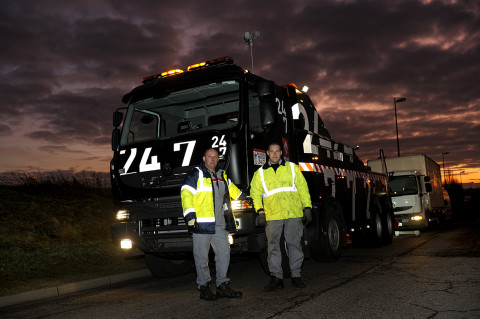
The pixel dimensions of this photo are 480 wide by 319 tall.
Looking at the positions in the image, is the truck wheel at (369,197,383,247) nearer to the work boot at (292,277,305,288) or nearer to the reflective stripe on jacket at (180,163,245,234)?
the work boot at (292,277,305,288)

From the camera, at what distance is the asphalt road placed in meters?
5.00

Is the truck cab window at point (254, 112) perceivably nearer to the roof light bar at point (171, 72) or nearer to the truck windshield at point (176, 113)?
the truck windshield at point (176, 113)

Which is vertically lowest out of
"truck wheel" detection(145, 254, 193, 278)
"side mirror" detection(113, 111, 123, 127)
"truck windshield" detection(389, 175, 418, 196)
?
"truck wheel" detection(145, 254, 193, 278)

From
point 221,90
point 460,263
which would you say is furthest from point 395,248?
point 221,90

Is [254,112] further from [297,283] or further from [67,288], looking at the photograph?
[67,288]

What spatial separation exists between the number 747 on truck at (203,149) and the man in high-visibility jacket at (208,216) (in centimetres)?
31

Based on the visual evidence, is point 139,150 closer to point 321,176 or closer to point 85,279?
point 85,279

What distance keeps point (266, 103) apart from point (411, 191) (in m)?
11.6

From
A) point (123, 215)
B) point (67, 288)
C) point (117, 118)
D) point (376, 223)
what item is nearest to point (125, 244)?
point (123, 215)

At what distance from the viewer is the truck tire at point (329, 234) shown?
8.05 meters

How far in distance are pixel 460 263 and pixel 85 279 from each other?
20.5 ft

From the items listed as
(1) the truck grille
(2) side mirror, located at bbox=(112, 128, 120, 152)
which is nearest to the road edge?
(1) the truck grille

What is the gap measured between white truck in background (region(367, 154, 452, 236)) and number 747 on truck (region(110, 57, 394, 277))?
7.24 metres

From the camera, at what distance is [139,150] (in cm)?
714
